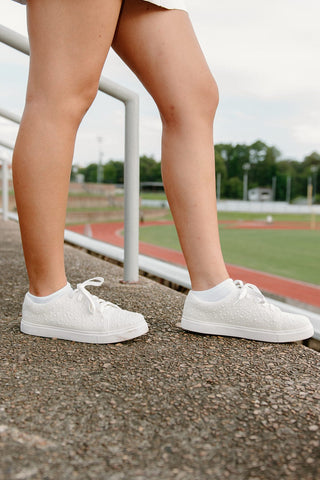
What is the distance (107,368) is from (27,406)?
0.17 m

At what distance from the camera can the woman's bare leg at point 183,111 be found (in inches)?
35.9

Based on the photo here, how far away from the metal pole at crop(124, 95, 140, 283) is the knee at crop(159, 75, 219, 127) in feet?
1.78

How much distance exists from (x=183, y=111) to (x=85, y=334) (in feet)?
1.65

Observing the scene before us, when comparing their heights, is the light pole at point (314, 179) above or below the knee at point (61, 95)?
above

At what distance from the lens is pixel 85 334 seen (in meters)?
0.92

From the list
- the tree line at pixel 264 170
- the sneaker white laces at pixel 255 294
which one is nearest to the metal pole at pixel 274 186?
the tree line at pixel 264 170

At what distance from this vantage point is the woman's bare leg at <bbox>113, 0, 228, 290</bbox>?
0.91m

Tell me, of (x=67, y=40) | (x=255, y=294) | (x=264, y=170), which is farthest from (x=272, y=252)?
(x=264, y=170)

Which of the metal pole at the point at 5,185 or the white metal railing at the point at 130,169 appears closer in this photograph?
the white metal railing at the point at 130,169

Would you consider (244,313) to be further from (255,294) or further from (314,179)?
(314,179)

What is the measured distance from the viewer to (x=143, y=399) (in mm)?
677

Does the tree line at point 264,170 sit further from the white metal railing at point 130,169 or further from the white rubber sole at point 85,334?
the white rubber sole at point 85,334

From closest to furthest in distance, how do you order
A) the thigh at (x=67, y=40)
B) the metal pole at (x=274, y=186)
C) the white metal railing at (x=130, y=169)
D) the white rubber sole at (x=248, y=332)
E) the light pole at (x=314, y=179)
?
the thigh at (x=67, y=40) < the white rubber sole at (x=248, y=332) < the white metal railing at (x=130, y=169) < the light pole at (x=314, y=179) < the metal pole at (x=274, y=186)

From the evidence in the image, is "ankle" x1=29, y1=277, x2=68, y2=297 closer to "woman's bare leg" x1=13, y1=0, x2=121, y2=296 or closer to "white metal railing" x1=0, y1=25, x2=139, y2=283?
"woman's bare leg" x1=13, y1=0, x2=121, y2=296
